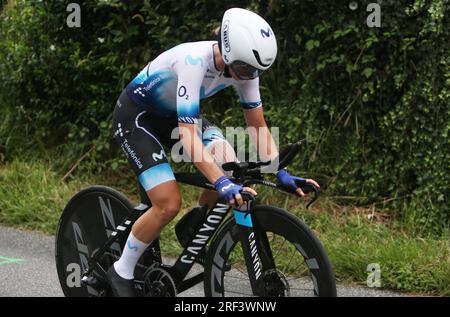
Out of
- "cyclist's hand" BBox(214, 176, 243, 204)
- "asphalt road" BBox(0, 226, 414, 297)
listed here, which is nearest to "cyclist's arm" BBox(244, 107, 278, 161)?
"cyclist's hand" BBox(214, 176, 243, 204)

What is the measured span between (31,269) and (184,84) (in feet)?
8.96

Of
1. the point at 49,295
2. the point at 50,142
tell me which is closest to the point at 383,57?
the point at 49,295

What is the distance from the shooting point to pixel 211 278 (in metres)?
4.25

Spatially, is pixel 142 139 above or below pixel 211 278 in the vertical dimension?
→ above

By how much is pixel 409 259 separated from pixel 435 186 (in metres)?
1.14

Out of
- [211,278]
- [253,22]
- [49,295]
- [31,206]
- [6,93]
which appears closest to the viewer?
[253,22]

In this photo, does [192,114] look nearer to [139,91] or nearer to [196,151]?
[196,151]

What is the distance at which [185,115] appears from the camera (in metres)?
4.07

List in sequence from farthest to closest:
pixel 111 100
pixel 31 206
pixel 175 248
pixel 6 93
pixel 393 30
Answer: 1. pixel 6 93
2. pixel 111 100
3. pixel 31 206
4. pixel 393 30
5. pixel 175 248

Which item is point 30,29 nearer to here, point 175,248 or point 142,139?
point 175,248

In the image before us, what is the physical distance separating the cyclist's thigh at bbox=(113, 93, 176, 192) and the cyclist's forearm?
32 centimetres

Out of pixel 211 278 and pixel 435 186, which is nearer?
pixel 211 278

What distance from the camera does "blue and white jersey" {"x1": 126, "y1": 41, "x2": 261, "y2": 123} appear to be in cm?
410

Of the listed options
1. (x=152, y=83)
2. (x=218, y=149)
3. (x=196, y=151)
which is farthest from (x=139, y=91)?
(x=196, y=151)
